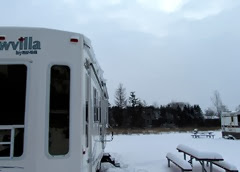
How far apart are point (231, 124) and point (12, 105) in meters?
22.0

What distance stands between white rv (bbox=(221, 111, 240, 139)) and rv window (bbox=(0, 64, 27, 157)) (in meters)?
20.8

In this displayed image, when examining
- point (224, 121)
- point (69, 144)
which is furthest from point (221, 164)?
point (224, 121)

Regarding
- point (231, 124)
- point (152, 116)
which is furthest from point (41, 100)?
point (152, 116)

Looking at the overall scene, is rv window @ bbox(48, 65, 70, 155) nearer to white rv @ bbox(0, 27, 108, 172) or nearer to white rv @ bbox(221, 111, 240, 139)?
white rv @ bbox(0, 27, 108, 172)

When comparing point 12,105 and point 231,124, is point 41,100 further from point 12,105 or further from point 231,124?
point 231,124

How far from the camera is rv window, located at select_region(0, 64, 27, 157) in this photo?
3201 mm

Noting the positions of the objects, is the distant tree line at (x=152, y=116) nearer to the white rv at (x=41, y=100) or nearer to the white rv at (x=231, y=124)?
the white rv at (x=231, y=124)

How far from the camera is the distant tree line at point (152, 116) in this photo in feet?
136

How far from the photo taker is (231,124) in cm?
2267

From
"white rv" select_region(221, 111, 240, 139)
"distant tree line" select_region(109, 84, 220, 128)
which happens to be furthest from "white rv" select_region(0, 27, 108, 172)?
"distant tree line" select_region(109, 84, 220, 128)

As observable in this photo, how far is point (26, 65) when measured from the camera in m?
3.38

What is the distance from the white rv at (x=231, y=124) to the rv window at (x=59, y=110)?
20482mm

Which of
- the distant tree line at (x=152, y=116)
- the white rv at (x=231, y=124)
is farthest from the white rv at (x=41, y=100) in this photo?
the distant tree line at (x=152, y=116)

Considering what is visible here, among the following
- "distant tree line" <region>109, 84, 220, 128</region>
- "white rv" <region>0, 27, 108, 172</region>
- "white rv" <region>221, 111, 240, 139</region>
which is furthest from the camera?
"distant tree line" <region>109, 84, 220, 128</region>
